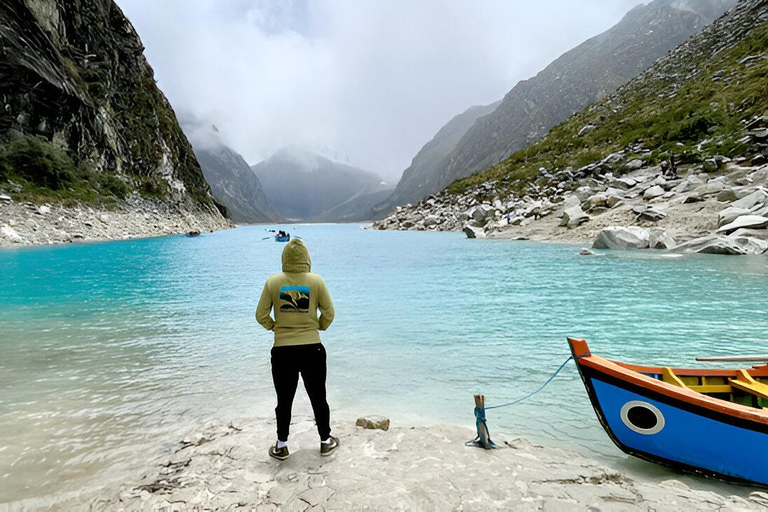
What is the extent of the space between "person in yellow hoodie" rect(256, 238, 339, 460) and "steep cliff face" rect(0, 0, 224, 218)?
65492 mm

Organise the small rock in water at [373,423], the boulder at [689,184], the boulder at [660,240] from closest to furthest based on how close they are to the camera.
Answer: the small rock in water at [373,423], the boulder at [660,240], the boulder at [689,184]

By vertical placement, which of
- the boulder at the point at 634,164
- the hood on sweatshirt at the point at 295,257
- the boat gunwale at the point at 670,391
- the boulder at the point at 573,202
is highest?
the boulder at the point at 634,164

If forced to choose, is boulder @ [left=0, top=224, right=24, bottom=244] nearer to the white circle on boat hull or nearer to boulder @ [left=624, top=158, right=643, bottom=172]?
the white circle on boat hull

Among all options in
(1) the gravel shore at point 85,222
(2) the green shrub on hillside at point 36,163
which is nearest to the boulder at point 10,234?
(1) the gravel shore at point 85,222

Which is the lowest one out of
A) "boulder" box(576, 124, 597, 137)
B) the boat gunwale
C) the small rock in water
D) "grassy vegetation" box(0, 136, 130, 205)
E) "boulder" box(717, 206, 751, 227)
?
the small rock in water

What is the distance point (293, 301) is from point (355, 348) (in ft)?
20.7

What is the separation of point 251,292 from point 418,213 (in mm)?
72656

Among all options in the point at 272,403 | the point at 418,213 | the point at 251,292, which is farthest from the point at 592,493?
the point at 418,213

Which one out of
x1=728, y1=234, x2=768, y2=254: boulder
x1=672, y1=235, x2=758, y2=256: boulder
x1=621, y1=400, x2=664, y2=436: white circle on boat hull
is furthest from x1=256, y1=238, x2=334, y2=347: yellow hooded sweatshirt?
x1=728, y1=234, x2=768, y2=254: boulder

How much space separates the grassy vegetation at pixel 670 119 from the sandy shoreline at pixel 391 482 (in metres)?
46.6

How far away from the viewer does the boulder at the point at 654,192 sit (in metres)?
38.3

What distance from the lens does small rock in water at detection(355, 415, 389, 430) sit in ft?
19.0

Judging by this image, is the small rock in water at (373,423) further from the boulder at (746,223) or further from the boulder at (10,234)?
the boulder at (10,234)

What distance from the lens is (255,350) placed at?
34.3 ft
